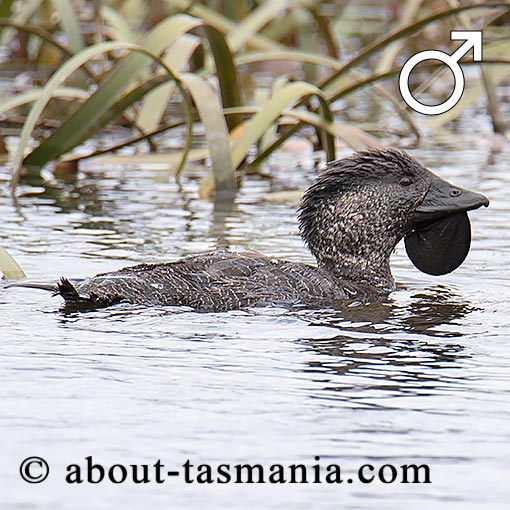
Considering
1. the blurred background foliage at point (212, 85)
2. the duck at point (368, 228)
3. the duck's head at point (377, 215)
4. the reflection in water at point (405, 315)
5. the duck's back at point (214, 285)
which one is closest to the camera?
the reflection in water at point (405, 315)

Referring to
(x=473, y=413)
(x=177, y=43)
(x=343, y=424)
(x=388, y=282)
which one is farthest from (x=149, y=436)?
(x=177, y=43)

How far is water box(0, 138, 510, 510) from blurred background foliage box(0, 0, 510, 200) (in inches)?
64.0

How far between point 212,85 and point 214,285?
4616mm

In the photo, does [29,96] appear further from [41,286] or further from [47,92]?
[41,286]

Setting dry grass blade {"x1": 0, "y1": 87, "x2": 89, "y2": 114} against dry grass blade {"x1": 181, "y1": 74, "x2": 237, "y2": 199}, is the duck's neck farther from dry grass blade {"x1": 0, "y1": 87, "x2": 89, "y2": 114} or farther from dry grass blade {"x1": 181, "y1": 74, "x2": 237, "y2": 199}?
dry grass blade {"x1": 0, "y1": 87, "x2": 89, "y2": 114}

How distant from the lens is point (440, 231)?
304 inches

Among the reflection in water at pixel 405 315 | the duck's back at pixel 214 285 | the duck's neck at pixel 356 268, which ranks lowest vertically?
the reflection in water at pixel 405 315

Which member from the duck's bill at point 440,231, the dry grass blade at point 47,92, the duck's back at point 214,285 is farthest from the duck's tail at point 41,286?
the dry grass blade at point 47,92

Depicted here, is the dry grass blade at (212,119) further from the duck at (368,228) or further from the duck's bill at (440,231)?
the duck's bill at (440,231)

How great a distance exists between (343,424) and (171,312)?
1.89 meters

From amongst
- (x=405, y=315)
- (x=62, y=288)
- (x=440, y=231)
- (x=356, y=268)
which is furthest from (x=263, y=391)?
(x=440, y=231)

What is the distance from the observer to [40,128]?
12562mm

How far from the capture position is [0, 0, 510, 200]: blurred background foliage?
9789 millimetres

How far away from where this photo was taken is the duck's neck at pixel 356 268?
7.61m
